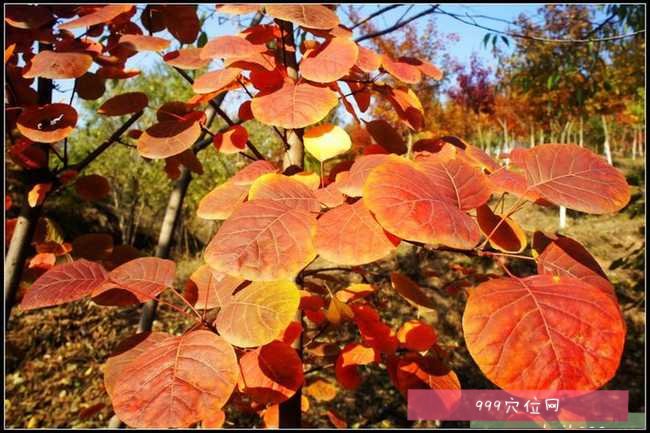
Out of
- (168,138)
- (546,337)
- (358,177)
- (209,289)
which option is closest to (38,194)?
(168,138)

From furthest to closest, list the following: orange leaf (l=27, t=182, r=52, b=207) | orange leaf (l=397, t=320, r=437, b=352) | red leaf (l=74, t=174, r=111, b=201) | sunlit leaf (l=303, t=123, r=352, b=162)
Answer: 1. red leaf (l=74, t=174, r=111, b=201)
2. orange leaf (l=27, t=182, r=52, b=207)
3. orange leaf (l=397, t=320, r=437, b=352)
4. sunlit leaf (l=303, t=123, r=352, b=162)

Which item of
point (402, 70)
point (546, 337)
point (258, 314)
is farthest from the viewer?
point (402, 70)

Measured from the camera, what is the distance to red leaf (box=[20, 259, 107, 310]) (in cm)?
65

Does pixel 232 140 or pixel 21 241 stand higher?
pixel 232 140

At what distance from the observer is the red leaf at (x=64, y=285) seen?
0.65 m

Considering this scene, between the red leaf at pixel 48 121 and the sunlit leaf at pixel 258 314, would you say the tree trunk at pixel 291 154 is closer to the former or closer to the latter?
the sunlit leaf at pixel 258 314

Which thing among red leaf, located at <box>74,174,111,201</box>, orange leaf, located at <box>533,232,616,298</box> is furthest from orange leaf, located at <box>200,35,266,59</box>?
red leaf, located at <box>74,174,111,201</box>

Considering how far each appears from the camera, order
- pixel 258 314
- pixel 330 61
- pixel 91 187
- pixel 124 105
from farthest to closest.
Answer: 1. pixel 91 187
2. pixel 124 105
3. pixel 330 61
4. pixel 258 314

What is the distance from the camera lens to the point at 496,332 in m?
0.45

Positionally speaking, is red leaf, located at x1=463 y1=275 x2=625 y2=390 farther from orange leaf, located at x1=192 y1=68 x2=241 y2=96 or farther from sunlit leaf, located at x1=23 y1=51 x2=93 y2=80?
sunlit leaf, located at x1=23 y1=51 x2=93 y2=80

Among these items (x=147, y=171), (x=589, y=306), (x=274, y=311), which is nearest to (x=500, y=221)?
(x=589, y=306)

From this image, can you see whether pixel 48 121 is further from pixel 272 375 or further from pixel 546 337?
pixel 546 337

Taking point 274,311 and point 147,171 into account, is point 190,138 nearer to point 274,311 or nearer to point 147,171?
point 274,311

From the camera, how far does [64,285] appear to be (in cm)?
69
